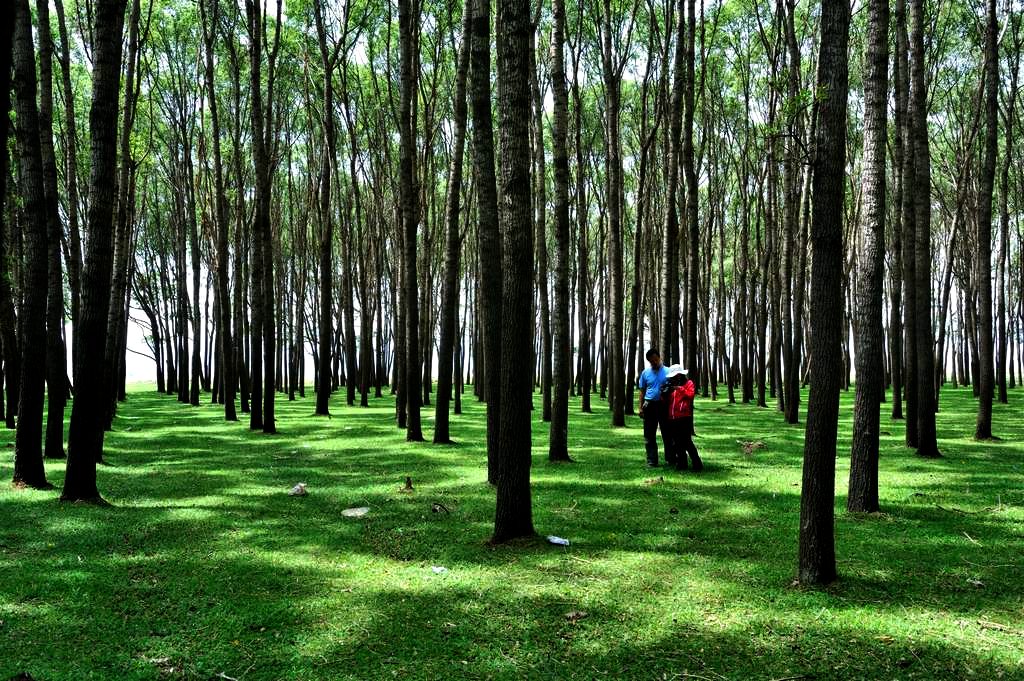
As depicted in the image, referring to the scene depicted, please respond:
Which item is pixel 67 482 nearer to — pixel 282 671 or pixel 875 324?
pixel 282 671

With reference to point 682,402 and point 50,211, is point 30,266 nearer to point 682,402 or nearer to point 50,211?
point 50,211

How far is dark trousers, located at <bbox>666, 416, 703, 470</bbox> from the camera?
949cm

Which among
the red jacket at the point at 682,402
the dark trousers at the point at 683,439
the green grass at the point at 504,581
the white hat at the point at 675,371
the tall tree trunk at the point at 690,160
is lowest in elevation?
the green grass at the point at 504,581

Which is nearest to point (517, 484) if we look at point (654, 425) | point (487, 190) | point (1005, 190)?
point (654, 425)

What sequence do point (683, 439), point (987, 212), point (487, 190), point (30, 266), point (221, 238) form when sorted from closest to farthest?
point (30, 266)
point (487, 190)
point (683, 439)
point (987, 212)
point (221, 238)

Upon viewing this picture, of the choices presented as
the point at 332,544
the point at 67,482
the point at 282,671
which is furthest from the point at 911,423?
the point at 67,482

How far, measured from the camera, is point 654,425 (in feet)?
32.5

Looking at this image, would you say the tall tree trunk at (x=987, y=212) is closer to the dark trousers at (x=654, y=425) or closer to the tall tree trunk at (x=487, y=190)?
the dark trousers at (x=654, y=425)

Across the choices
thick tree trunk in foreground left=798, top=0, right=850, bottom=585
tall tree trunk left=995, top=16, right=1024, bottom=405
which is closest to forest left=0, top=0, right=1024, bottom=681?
thick tree trunk in foreground left=798, top=0, right=850, bottom=585

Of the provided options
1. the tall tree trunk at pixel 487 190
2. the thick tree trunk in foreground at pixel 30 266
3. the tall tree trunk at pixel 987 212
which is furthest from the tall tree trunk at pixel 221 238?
the tall tree trunk at pixel 987 212

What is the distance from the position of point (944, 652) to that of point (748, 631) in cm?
103

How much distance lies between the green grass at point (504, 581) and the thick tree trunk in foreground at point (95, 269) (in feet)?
1.86

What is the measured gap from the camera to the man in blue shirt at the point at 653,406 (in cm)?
984

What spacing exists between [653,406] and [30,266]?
26.8 ft
